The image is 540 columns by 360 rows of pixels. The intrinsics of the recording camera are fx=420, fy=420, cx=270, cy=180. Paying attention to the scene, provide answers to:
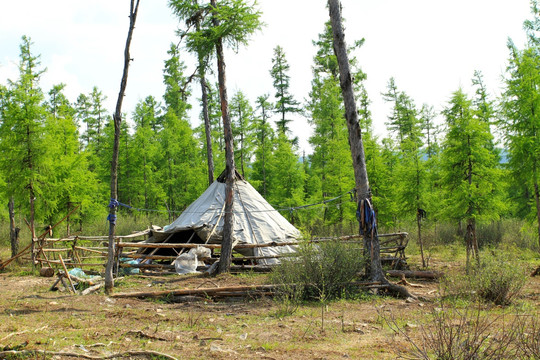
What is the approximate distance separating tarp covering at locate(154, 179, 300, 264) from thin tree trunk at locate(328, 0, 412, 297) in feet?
13.2

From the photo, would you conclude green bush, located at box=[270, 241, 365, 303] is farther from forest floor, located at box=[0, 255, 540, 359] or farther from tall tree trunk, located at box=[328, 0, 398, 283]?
tall tree trunk, located at box=[328, 0, 398, 283]

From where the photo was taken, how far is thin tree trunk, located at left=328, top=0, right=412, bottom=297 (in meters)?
8.89

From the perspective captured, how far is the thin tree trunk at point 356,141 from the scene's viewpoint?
29.2 feet

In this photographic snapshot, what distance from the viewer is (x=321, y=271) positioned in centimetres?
771

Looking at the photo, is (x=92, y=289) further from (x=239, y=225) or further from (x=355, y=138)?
(x=355, y=138)

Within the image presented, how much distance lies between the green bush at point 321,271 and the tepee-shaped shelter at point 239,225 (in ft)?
14.5

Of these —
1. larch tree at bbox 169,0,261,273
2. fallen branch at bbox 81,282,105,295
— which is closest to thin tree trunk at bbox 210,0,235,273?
larch tree at bbox 169,0,261,273

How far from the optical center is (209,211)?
14.3 m

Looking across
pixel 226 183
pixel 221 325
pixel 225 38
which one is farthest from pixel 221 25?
pixel 221 325

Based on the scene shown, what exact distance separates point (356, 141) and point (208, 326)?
5.14 meters

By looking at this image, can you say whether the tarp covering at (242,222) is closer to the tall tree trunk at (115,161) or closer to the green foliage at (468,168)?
the tall tree trunk at (115,161)

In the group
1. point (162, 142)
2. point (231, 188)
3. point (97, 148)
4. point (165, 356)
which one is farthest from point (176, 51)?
point (97, 148)

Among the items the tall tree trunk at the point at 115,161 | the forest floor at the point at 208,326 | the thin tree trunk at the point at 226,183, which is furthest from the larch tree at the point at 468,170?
the tall tree trunk at the point at 115,161

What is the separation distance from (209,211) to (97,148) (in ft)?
78.1
